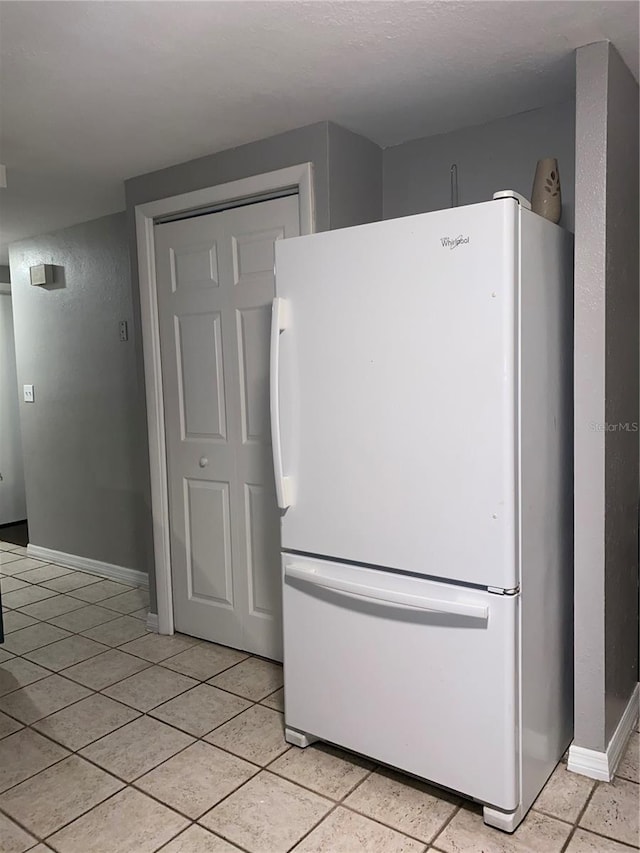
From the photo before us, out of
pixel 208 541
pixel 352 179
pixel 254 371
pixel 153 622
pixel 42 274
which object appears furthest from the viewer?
pixel 42 274

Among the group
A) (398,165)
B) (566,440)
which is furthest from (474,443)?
(398,165)

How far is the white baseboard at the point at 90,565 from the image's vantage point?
4.16 m

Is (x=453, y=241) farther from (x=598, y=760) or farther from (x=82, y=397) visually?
(x=82, y=397)

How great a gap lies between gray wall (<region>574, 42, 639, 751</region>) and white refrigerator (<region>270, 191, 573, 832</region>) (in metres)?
0.07

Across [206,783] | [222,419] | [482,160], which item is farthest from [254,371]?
[206,783]

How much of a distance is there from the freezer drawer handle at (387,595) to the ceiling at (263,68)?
1586mm

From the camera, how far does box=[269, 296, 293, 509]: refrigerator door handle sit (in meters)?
2.18

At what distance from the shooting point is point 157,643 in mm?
3287

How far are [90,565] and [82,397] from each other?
109 centimetres

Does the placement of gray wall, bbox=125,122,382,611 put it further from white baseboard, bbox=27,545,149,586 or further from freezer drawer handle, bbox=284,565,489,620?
white baseboard, bbox=27,545,149,586

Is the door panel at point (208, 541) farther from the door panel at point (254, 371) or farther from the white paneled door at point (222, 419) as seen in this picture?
the door panel at point (254, 371)

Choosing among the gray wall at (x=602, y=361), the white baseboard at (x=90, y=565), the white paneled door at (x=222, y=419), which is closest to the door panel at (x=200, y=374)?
the white paneled door at (x=222, y=419)

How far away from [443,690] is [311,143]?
6.57 feet

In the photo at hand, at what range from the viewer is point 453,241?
6.04ft
